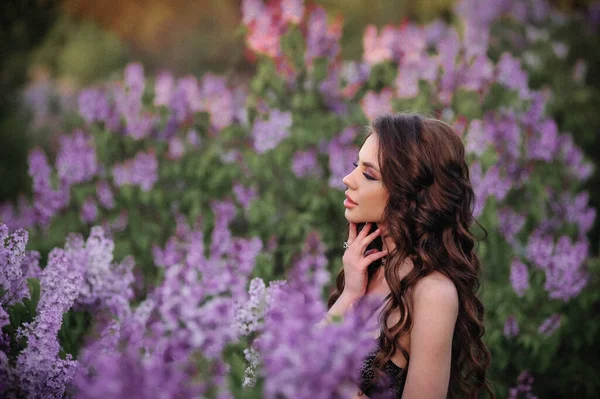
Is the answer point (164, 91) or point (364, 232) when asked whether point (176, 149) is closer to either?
point (164, 91)

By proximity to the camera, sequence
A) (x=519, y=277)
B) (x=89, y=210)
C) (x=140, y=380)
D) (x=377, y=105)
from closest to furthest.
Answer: (x=140, y=380)
(x=519, y=277)
(x=89, y=210)
(x=377, y=105)

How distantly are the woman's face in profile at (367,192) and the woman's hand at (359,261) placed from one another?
6 cm

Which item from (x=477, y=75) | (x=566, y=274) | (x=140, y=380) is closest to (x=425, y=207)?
(x=140, y=380)

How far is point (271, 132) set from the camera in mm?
4566

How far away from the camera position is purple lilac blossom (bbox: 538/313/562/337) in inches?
133

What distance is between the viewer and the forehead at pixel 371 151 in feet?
7.29

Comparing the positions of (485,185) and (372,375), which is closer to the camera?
(372,375)

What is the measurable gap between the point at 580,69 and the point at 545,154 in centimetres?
242

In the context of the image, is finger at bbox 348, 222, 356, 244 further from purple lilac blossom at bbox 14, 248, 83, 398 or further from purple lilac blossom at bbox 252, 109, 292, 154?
purple lilac blossom at bbox 252, 109, 292, 154

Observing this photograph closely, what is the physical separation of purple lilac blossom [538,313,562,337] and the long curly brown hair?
130 centimetres

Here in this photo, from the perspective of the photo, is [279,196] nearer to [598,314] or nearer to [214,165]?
[214,165]

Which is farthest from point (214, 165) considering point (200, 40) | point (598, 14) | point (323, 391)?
point (200, 40)

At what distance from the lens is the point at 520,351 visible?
3535 mm

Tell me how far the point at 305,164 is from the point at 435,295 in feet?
8.56
